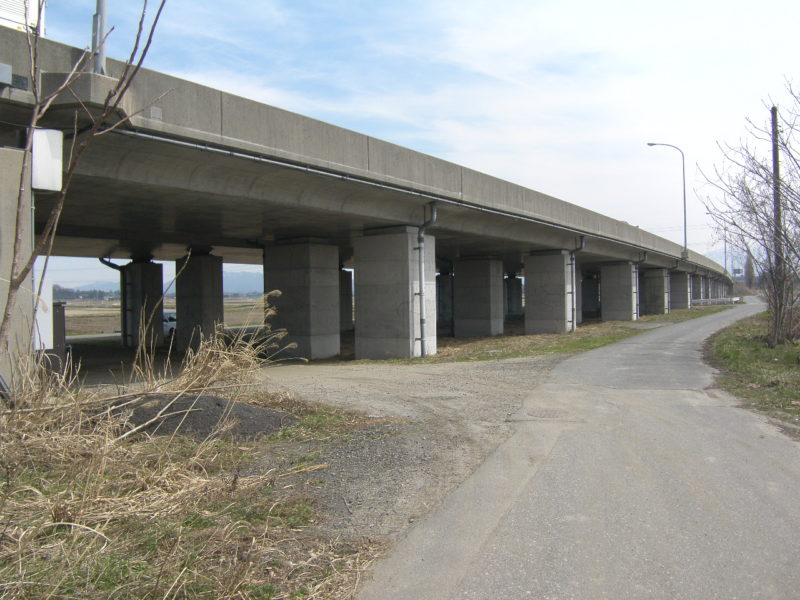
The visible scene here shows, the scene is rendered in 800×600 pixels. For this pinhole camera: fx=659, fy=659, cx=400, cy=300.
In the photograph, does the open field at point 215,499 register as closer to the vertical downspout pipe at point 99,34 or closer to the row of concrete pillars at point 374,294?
the vertical downspout pipe at point 99,34

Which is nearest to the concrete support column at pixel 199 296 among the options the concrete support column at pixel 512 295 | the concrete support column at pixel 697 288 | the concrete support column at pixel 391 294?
the concrete support column at pixel 391 294

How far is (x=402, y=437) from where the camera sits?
7953 mm

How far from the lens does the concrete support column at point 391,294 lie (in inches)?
742

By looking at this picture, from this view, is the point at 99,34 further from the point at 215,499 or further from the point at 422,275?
the point at 422,275

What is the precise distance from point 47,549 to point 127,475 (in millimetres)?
1790

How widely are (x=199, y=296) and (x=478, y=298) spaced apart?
42.0 ft

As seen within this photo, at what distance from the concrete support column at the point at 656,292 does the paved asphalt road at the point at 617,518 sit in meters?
41.3

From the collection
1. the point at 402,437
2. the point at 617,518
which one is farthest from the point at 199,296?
the point at 617,518

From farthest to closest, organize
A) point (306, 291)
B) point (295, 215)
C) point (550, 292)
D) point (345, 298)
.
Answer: point (345, 298), point (550, 292), point (306, 291), point (295, 215)

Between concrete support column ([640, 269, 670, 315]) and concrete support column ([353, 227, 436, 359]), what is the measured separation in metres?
33.6

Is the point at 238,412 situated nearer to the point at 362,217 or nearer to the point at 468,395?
the point at 468,395

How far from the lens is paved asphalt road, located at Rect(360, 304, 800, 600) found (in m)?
3.96

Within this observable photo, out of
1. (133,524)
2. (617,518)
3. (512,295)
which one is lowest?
(617,518)

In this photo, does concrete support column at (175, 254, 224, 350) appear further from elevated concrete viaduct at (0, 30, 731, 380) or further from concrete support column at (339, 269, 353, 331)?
concrete support column at (339, 269, 353, 331)
